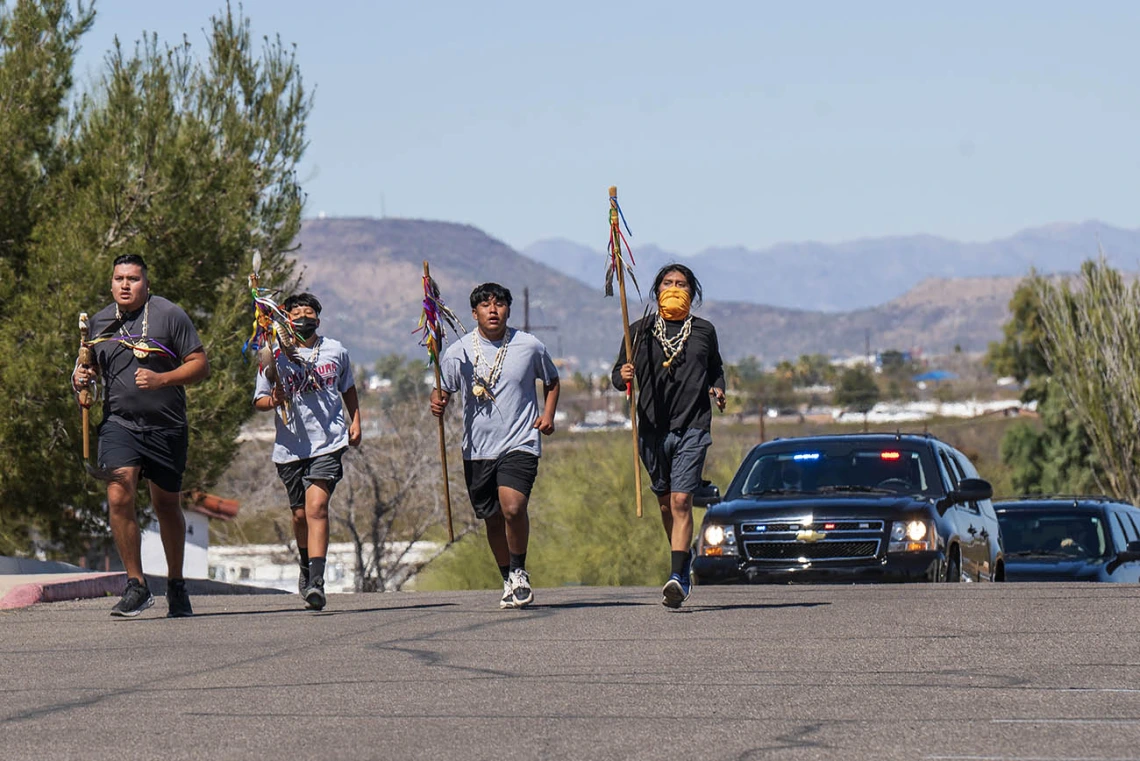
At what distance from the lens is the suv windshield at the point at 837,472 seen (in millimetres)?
14398

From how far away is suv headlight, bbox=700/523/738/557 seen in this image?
45.0 ft

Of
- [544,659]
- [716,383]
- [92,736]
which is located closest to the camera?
[92,736]

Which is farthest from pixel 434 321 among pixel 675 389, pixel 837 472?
pixel 837 472

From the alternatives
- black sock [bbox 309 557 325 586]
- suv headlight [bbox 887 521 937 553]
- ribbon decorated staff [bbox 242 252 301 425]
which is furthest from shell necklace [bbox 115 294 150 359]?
suv headlight [bbox 887 521 937 553]

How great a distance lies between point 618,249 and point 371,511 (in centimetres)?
3848

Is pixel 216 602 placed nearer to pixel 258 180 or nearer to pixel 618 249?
pixel 618 249

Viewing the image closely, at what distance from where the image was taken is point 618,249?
41.2 feet

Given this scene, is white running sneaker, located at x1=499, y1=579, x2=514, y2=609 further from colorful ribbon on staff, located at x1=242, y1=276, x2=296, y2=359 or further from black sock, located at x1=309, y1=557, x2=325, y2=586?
colorful ribbon on staff, located at x1=242, y1=276, x2=296, y2=359

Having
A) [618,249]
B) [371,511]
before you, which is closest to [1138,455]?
[371,511]

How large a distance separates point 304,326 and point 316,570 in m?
1.57

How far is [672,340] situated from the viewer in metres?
11.4

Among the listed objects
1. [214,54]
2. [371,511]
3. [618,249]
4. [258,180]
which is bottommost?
[371,511]

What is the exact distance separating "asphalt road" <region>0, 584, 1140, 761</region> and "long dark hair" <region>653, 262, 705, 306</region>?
1.96 metres

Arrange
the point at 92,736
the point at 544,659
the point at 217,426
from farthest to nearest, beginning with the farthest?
1. the point at 217,426
2. the point at 544,659
3. the point at 92,736
